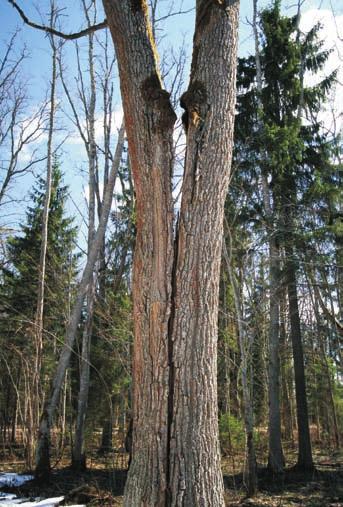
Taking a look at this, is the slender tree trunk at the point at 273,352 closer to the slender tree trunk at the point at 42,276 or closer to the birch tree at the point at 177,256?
the slender tree trunk at the point at 42,276

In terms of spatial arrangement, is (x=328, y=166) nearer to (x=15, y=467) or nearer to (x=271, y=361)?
(x=271, y=361)

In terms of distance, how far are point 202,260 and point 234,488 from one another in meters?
6.18

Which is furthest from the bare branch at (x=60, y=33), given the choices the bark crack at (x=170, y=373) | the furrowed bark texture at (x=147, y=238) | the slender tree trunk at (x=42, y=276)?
the slender tree trunk at (x=42, y=276)

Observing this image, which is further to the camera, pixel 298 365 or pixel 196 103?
pixel 298 365

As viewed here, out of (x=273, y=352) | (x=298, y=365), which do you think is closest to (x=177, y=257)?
(x=273, y=352)

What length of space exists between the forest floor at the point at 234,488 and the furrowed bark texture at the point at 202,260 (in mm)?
4888

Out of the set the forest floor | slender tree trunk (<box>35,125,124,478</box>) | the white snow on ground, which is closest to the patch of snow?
the white snow on ground

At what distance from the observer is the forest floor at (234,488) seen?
269 inches

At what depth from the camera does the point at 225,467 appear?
1045 centimetres

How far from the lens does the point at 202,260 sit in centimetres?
269

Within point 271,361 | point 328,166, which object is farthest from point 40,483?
point 328,166

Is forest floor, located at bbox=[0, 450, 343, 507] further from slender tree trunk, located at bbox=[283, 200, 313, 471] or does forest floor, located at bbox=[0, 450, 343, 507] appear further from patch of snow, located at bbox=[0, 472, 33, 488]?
slender tree trunk, located at bbox=[283, 200, 313, 471]

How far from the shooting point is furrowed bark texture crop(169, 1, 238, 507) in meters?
2.40

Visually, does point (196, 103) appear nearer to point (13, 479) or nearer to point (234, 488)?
point (234, 488)
